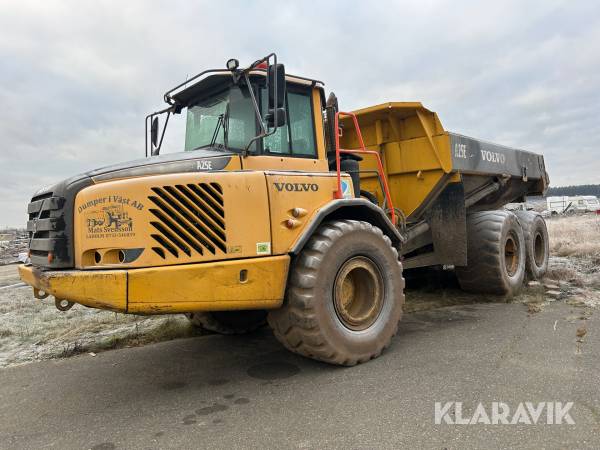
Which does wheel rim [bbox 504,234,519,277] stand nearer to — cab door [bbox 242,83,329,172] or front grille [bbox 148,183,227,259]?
cab door [bbox 242,83,329,172]

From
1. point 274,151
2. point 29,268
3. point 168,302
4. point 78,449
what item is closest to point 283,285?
point 168,302

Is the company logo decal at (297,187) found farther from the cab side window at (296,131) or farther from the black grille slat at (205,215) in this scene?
the black grille slat at (205,215)

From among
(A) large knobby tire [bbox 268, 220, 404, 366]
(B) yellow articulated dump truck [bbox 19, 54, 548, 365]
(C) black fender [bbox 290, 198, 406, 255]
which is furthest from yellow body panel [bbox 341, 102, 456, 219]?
(A) large knobby tire [bbox 268, 220, 404, 366]

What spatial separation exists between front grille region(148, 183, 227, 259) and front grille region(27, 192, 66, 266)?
2.53ft

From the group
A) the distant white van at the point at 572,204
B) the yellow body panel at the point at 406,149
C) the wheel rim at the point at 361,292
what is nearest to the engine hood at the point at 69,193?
the wheel rim at the point at 361,292

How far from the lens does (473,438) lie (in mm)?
2885

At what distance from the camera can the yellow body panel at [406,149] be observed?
646 centimetres

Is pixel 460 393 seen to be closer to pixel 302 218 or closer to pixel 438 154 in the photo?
pixel 302 218

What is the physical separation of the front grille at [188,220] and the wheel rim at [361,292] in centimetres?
134

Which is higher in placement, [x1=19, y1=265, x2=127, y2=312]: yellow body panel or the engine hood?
the engine hood

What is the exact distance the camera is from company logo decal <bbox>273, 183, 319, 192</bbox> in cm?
410

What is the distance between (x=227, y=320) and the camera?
5.62 metres

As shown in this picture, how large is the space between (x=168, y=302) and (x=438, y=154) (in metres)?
4.42

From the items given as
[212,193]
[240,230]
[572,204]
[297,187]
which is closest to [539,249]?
[297,187]
